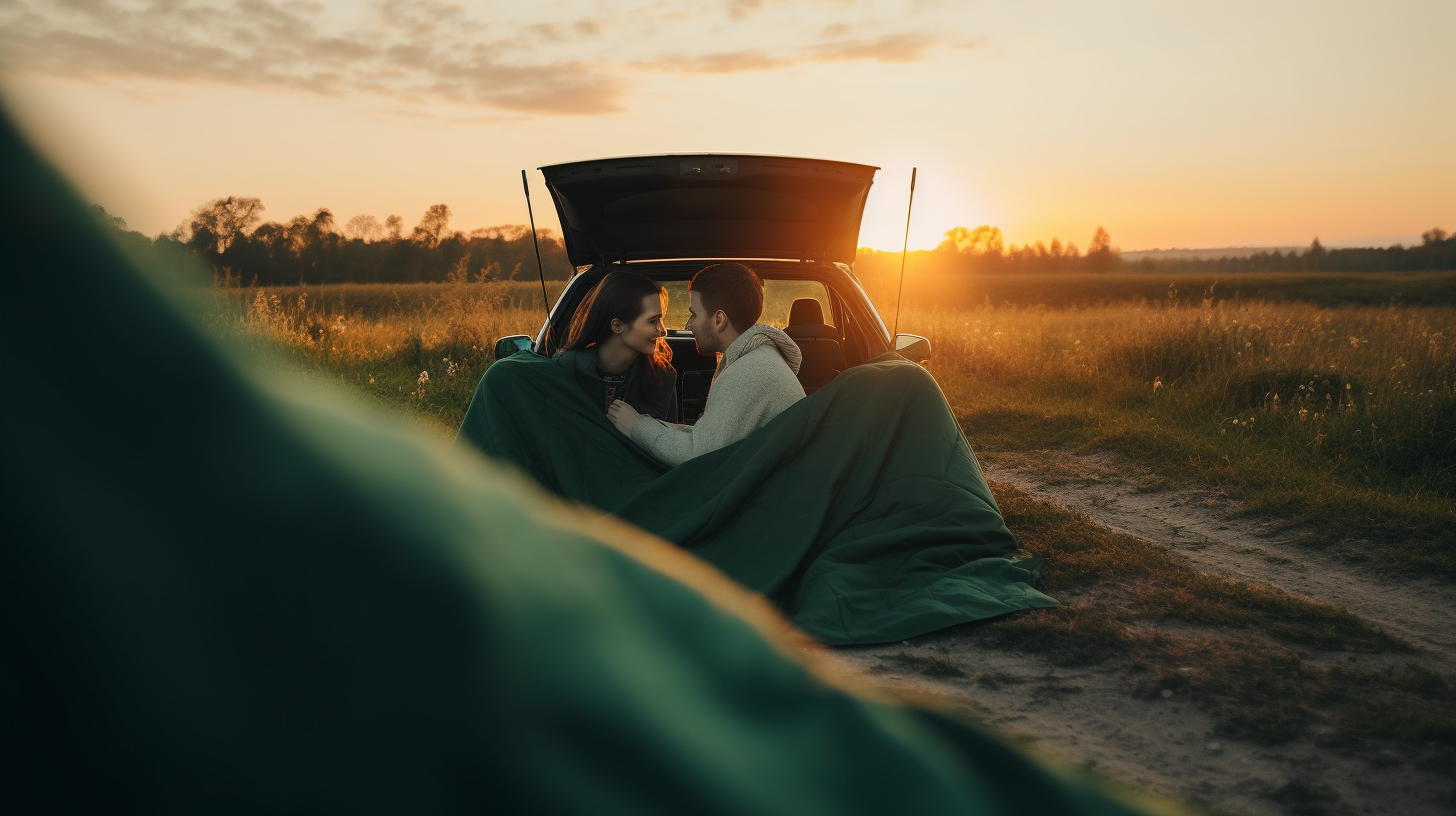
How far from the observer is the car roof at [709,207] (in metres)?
4.22

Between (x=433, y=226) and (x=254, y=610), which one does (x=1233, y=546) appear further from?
(x=433, y=226)

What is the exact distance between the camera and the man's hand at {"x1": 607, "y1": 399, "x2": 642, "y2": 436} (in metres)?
3.72

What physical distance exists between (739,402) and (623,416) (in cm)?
51

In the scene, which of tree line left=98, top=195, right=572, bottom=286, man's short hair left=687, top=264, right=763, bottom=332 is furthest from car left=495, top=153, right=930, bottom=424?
tree line left=98, top=195, right=572, bottom=286

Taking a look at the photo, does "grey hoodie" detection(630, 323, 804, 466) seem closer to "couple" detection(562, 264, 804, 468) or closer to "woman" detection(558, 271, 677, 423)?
"couple" detection(562, 264, 804, 468)

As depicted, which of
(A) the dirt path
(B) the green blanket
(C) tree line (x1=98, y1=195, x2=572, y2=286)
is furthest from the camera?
(C) tree line (x1=98, y1=195, x2=572, y2=286)

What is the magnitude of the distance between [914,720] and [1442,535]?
5.41 metres

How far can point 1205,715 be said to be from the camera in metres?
2.41

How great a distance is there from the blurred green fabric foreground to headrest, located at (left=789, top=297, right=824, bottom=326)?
4.88 meters

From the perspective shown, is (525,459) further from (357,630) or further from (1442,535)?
(1442,535)

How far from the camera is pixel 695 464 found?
356cm

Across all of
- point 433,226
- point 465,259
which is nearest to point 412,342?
point 465,259

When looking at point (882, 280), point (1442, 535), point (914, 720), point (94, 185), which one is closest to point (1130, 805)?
point (914, 720)

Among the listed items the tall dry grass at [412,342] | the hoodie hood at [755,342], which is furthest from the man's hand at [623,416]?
the tall dry grass at [412,342]
